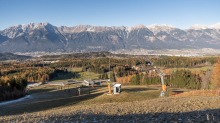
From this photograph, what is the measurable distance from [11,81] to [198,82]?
9110 centimetres

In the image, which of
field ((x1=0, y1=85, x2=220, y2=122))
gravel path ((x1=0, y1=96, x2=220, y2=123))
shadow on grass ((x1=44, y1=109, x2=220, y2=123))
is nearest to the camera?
shadow on grass ((x1=44, y1=109, x2=220, y2=123))

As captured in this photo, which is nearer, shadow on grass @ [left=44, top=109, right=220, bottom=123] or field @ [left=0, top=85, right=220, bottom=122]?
shadow on grass @ [left=44, top=109, right=220, bottom=123]

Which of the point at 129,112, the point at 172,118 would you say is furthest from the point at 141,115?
the point at 172,118

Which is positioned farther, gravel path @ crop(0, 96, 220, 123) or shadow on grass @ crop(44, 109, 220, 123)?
gravel path @ crop(0, 96, 220, 123)

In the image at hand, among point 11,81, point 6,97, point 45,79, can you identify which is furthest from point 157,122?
point 45,79

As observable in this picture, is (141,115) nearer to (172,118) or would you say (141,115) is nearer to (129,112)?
(129,112)

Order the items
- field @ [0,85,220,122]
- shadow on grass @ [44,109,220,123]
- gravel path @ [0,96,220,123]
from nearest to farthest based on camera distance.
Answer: shadow on grass @ [44,109,220,123]
gravel path @ [0,96,220,123]
field @ [0,85,220,122]

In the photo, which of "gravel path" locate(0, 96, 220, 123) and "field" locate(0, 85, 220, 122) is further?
"field" locate(0, 85, 220, 122)

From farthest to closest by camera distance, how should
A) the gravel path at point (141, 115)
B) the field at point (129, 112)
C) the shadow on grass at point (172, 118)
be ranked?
the field at point (129, 112)
the gravel path at point (141, 115)
the shadow on grass at point (172, 118)

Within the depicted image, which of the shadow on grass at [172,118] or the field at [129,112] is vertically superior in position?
the shadow on grass at [172,118]

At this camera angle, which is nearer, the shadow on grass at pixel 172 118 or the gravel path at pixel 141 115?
the shadow on grass at pixel 172 118

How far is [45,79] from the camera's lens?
145 metres

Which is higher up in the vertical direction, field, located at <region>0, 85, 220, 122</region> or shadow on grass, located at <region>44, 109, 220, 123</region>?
shadow on grass, located at <region>44, 109, 220, 123</region>

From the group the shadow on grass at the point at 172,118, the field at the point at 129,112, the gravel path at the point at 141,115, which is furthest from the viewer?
the field at the point at 129,112
